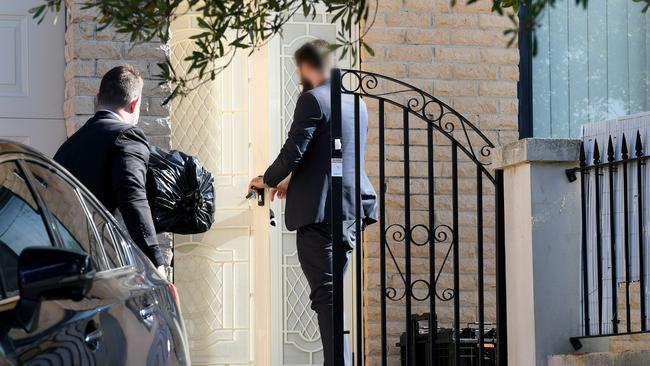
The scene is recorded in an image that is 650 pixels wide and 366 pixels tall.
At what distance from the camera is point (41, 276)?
135 inches

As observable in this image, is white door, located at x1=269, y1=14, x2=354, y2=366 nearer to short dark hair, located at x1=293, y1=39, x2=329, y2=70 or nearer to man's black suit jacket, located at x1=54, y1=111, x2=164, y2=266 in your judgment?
short dark hair, located at x1=293, y1=39, x2=329, y2=70

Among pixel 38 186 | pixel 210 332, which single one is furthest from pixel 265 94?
pixel 38 186

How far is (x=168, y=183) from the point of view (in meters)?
6.66

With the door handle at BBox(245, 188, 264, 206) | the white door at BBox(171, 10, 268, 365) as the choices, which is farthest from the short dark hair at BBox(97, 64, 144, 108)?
the white door at BBox(171, 10, 268, 365)

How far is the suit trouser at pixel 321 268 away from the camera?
734 centimetres

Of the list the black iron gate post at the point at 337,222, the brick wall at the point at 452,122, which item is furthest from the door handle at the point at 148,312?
the brick wall at the point at 452,122

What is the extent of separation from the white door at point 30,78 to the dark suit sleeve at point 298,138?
1761 millimetres

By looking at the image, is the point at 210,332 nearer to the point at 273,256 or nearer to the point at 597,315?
the point at 273,256

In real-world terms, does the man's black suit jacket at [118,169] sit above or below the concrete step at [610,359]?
above

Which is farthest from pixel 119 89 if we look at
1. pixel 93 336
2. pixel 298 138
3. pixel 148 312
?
pixel 93 336

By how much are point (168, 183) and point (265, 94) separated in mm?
2463

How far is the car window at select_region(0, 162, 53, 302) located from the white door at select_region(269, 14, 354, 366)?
15.7 ft

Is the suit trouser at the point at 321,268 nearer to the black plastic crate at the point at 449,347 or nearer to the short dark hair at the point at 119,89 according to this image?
the black plastic crate at the point at 449,347

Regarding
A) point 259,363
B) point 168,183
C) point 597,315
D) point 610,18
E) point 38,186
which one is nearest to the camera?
point 38,186
